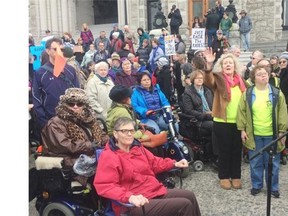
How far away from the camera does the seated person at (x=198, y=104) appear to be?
18.8 feet

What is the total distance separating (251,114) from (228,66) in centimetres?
64

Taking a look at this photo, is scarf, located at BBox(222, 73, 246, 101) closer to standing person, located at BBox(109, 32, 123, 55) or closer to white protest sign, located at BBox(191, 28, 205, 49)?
white protest sign, located at BBox(191, 28, 205, 49)

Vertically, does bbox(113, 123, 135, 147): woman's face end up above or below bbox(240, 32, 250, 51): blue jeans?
below

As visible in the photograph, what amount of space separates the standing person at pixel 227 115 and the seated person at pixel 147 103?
99 cm

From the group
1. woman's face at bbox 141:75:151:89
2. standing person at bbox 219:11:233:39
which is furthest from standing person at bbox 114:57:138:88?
standing person at bbox 219:11:233:39

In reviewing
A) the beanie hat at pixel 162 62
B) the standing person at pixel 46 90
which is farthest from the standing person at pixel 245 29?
the standing person at pixel 46 90

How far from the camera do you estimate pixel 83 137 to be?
3.98 m

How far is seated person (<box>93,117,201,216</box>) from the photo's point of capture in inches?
131

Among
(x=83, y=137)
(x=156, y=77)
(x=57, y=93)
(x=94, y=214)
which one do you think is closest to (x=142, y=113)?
(x=57, y=93)

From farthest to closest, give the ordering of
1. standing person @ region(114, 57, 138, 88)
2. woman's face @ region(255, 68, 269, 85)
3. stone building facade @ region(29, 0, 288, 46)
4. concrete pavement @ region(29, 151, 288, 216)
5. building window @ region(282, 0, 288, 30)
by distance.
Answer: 1. building window @ region(282, 0, 288, 30)
2. stone building facade @ region(29, 0, 288, 46)
3. standing person @ region(114, 57, 138, 88)
4. woman's face @ region(255, 68, 269, 85)
5. concrete pavement @ region(29, 151, 288, 216)

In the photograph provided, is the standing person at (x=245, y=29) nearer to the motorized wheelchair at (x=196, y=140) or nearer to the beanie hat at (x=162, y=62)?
the beanie hat at (x=162, y=62)

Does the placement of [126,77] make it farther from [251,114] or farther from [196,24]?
[196,24]

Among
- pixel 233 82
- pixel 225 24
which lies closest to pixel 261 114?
pixel 233 82

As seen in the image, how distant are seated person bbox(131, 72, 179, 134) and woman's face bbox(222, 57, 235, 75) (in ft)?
Answer: 4.27
